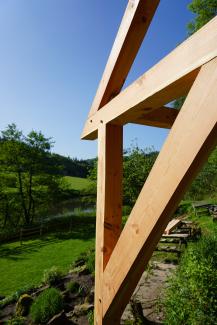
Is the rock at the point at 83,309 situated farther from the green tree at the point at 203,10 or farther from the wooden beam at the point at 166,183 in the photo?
the green tree at the point at 203,10

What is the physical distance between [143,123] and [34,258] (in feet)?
40.3

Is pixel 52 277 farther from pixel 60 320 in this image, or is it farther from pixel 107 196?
pixel 107 196

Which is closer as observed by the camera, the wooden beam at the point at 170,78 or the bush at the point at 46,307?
the wooden beam at the point at 170,78

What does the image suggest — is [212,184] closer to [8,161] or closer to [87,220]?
[87,220]

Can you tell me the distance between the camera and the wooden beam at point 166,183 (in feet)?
3.63

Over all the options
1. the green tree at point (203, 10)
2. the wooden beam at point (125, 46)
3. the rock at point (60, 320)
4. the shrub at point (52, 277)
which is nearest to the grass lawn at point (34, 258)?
the shrub at point (52, 277)

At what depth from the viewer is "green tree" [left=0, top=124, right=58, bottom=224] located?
2353 centimetres

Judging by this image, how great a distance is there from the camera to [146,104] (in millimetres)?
1637

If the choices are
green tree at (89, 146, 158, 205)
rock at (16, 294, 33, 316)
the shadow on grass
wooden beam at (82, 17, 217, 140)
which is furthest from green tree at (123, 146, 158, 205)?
wooden beam at (82, 17, 217, 140)

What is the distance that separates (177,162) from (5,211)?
26011mm

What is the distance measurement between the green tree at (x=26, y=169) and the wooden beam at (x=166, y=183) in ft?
76.7

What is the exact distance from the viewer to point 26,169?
24.3 metres

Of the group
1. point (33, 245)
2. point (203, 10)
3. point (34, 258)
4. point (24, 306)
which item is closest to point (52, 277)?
point (24, 306)

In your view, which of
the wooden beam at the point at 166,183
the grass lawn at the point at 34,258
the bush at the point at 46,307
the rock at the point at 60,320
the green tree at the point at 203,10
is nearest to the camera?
the wooden beam at the point at 166,183
